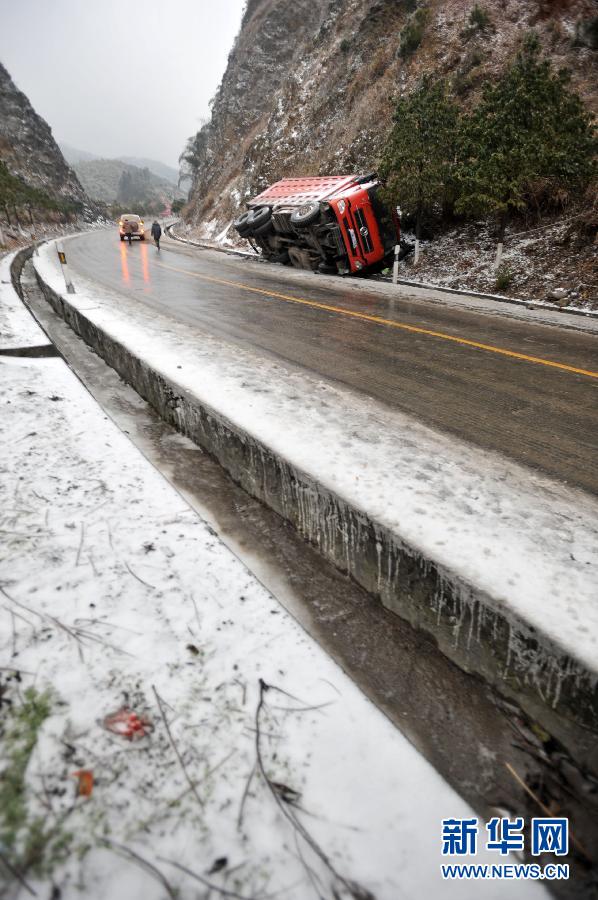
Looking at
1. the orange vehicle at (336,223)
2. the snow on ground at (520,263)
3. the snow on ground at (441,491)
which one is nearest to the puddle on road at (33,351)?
the snow on ground at (441,491)

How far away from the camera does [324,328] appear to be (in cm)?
735

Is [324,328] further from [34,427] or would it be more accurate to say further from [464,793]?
[464,793]

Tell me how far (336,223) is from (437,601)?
40.5 ft

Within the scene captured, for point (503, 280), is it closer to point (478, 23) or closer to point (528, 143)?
point (528, 143)

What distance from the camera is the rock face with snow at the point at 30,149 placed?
66812 mm

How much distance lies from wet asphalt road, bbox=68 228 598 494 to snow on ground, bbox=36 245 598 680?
37cm

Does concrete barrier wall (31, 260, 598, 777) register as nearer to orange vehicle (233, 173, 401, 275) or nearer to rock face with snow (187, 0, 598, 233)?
orange vehicle (233, 173, 401, 275)

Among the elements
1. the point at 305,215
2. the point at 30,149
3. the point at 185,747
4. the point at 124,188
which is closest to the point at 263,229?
the point at 305,215

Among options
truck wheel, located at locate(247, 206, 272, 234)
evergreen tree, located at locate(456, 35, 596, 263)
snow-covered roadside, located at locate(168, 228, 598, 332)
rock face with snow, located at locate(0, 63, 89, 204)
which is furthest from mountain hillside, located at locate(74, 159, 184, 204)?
evergreen tree, located at locate(456, 35, 596, 263)

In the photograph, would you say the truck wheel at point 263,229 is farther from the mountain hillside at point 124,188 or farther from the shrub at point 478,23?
the mountain hillside at point 124,188

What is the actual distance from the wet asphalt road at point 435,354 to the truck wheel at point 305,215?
2.34 m

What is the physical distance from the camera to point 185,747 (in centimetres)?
158

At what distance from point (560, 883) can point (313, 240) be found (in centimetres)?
1412

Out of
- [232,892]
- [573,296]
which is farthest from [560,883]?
[573,296]
